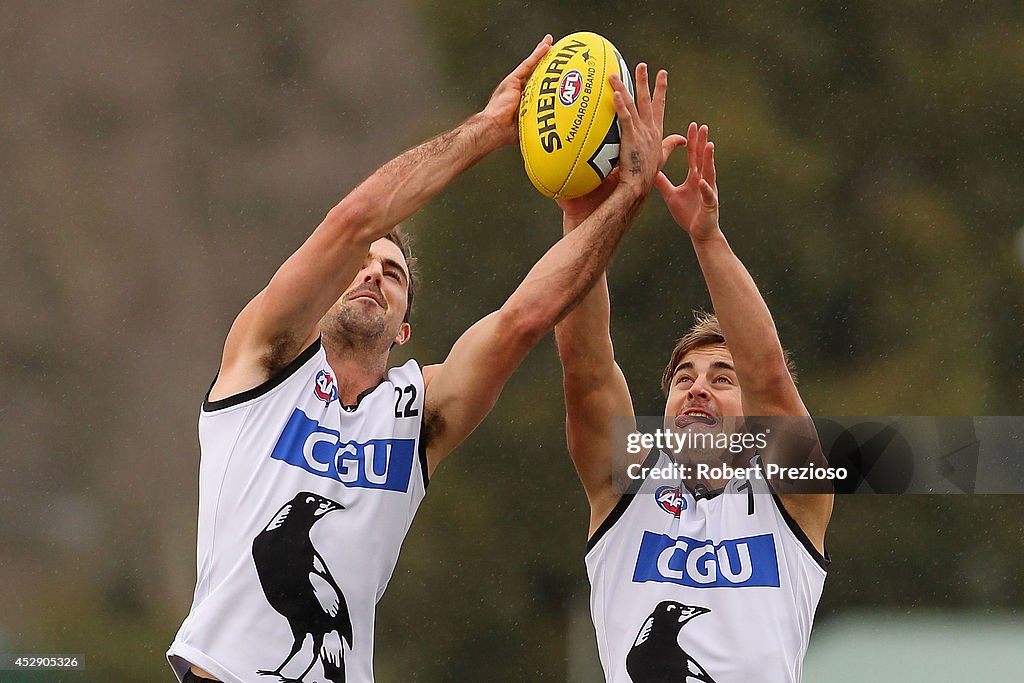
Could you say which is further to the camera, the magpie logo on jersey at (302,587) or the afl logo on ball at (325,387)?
the afl logo on ball at (325,387)

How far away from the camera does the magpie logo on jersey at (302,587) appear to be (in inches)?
111

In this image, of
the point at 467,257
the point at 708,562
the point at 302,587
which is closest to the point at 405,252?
the point at 302,587

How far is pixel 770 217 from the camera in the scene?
841 cm

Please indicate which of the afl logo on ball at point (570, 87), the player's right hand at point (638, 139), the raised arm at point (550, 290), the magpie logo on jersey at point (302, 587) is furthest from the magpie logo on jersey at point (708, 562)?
the afl logo on ball at point (570, 87)

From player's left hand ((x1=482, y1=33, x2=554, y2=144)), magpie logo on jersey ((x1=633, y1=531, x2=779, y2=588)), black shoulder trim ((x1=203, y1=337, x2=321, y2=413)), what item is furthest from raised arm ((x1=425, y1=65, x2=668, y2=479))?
magpie logo on jersey ((x1=633, y1=531, x2=779, y2=588))

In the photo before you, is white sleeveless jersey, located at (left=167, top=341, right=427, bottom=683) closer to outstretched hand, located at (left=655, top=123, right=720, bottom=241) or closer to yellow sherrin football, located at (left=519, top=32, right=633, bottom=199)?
yellow sherrin football, located at (left=519, top=32, right=633, bottom=199)

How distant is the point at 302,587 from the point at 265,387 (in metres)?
0.46

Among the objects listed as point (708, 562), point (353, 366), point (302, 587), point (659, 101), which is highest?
point (659, 101)

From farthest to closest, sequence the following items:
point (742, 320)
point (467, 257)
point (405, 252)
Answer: point (467, 257), point (405, 252), point (742, 320)

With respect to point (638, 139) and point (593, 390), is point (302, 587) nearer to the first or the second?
point (593, 390)

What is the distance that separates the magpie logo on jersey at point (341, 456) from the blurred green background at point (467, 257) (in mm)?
4326

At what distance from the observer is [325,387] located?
3057 mm

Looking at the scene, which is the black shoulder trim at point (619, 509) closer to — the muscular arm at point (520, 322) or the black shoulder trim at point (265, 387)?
the muscular arm at point (520, 322)

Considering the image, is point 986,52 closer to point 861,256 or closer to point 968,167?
point 968,167
